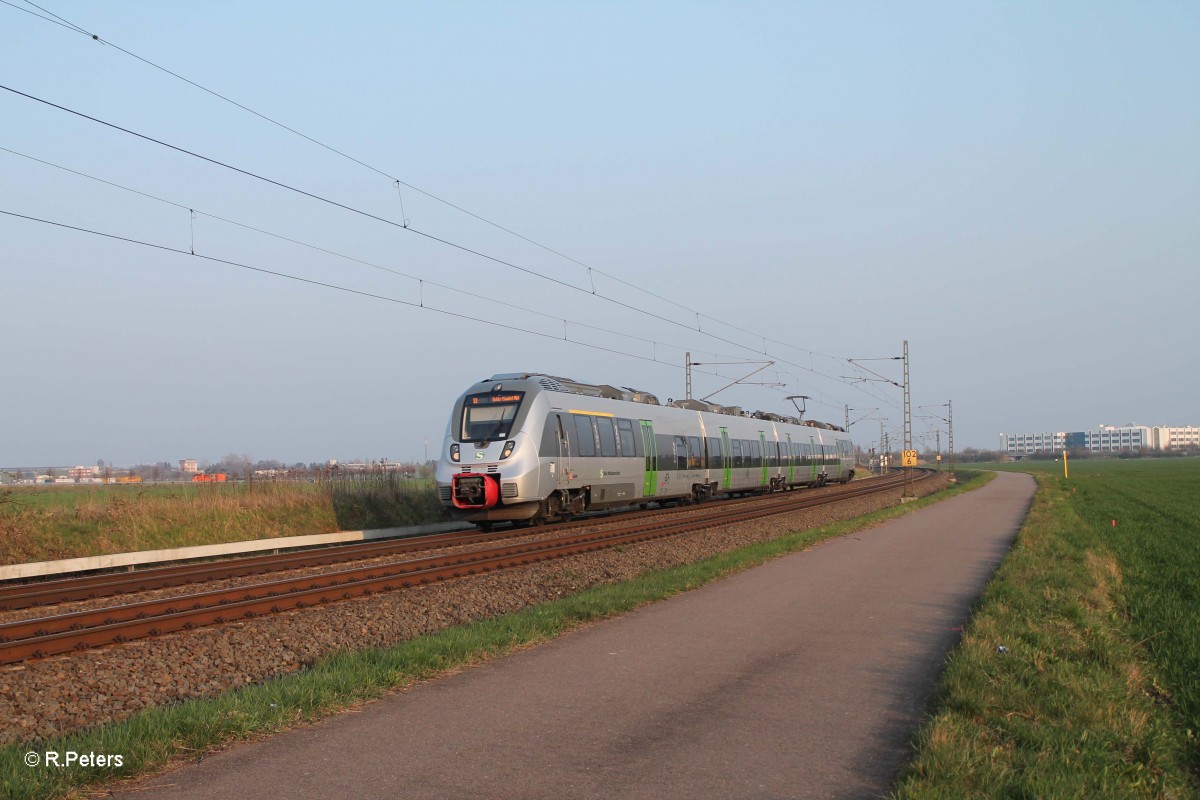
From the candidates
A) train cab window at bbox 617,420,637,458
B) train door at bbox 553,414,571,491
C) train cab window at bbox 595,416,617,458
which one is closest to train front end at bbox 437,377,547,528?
Answer: train door at bbox 553,414,571,491

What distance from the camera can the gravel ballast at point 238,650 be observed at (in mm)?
7852

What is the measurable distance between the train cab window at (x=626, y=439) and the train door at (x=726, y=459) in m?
9.71

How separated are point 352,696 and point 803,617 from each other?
211 inches

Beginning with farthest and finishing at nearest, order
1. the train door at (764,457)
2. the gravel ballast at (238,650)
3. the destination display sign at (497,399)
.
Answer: the train door at (764,457) < the destination display sign at (497,399) < the gravel ballast at (238,650)

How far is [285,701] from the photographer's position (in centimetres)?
708

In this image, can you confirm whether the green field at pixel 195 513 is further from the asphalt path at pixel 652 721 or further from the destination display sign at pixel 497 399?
the asphalt path at pixel 652 721

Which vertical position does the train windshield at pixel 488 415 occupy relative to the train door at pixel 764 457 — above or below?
above

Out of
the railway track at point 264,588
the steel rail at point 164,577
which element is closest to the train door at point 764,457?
the railway track at point 264,588

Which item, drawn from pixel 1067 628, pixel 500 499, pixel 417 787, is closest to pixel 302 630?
pixel 417 787

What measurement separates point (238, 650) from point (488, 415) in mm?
14035

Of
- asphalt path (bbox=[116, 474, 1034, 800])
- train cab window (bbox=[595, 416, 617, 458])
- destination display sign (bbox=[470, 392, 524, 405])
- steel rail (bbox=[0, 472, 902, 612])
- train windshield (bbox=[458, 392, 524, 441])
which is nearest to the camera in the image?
asphalt path (bbox=[116, 474, 1034, 800])

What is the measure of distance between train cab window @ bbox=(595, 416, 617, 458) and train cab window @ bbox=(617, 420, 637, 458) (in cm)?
37

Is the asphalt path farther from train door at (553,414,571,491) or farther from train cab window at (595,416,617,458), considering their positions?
train cab window at (595,416,617,458)

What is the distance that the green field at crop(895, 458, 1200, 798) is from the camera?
522 centimetres
